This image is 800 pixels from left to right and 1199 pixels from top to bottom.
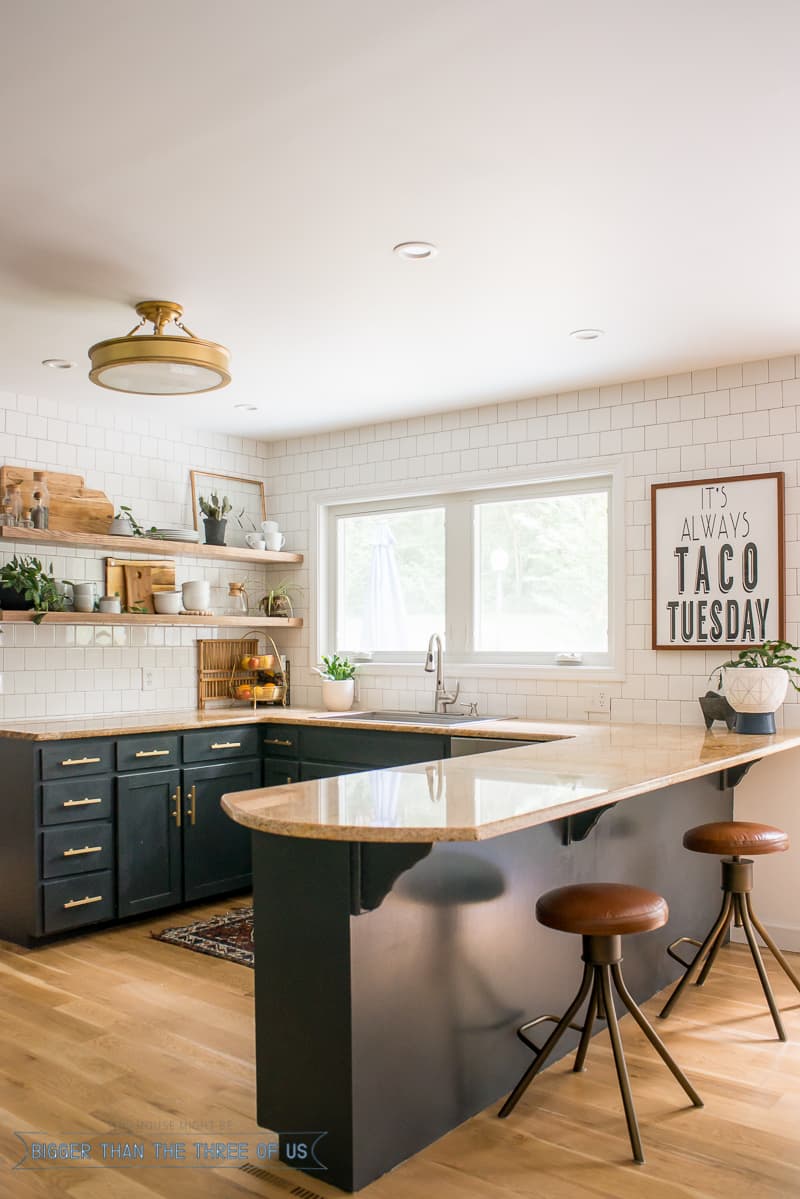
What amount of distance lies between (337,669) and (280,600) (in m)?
0.69

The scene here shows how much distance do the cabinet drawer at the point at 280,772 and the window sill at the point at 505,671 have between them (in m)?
0.84

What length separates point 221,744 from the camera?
4.96 m

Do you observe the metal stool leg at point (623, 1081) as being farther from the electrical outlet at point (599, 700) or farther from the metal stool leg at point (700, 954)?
the electrical outlet at point (599, 700)

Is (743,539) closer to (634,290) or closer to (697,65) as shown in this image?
(634,290)

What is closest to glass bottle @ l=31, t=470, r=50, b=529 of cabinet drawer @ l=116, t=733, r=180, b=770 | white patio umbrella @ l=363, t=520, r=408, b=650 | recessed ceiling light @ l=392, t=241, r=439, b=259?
cabinet drawer @ l=116, t=733, r=180, b=770

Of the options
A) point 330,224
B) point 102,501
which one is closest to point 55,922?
point 102,501

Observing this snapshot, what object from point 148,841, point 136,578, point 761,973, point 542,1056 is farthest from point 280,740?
point 542,1056

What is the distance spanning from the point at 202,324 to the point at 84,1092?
2.73m

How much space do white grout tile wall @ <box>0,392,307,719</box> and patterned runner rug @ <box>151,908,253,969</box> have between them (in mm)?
1281

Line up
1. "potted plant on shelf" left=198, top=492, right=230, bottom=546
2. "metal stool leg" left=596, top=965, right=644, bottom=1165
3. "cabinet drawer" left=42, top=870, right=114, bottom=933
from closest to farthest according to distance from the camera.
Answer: "metal stool leg" left=596, top=965, right=644, bottom=1165 → "cabinet drawer" left=42, top=870, right=114, bottom=933 → "potted plant on shelf" left=198, top=492, right=230, bottom=546

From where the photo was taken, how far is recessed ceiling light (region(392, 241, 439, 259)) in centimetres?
313

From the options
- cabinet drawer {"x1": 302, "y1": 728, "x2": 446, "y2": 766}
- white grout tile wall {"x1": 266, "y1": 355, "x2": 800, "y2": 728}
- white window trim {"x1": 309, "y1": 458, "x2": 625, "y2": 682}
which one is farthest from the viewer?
white window trim {"x1": 309, "y1": 458, "x2": 625, "y2": 682}

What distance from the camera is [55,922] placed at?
13.9 feet

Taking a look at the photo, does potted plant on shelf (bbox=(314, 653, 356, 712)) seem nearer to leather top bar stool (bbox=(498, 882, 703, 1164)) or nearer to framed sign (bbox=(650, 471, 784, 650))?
framed sign (bbox=(650, 471, 784, 650))
